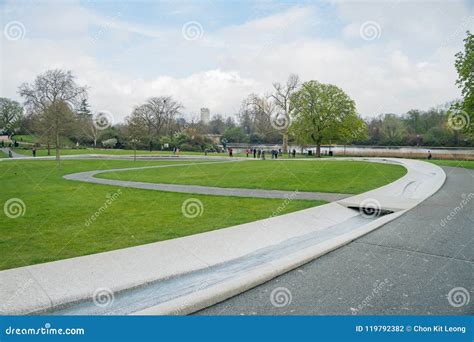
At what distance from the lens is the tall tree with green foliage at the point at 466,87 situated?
83.4ft

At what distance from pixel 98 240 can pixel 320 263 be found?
15.7 feet

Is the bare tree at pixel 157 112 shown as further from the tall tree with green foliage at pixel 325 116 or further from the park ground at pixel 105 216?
the park ground at pixel 105 216

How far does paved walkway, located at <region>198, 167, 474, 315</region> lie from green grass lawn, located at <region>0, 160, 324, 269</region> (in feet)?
11.1

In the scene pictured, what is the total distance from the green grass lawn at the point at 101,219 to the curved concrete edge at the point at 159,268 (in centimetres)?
66

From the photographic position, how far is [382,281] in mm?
5059

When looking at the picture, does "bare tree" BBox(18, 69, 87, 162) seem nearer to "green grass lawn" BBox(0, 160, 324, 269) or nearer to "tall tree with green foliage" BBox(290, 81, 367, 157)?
"green grass lawn" BBox(0, 160, 324, 269)

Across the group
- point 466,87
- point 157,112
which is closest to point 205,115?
point 157,112

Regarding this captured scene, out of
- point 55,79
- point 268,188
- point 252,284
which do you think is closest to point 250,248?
point 252,284

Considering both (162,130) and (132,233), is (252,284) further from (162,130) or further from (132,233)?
(162,130)

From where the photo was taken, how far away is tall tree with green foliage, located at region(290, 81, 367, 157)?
50.1m

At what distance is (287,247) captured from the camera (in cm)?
734

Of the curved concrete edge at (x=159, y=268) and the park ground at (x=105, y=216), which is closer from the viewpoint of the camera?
the curved concrete edge at (x=159, y=268)

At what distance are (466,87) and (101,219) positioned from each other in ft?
95.5

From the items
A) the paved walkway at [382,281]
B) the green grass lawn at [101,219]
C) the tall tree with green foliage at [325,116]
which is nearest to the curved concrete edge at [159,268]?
the paved walkway at [382,281]
